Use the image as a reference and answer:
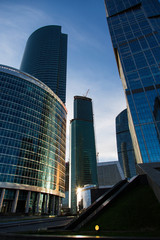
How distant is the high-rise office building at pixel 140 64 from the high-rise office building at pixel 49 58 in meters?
57.9

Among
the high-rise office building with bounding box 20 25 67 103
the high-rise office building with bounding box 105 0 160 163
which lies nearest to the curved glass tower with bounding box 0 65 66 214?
the high-rise office building with bounding box 105 0 160 163

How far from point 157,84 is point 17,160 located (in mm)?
99230

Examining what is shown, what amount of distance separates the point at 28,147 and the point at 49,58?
11762 centimetres

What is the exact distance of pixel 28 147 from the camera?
222 ft

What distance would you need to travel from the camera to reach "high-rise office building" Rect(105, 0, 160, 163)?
90000mm

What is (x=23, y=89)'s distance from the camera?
251 ft

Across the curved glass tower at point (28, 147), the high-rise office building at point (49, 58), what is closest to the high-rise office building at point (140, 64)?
the curved glass tower at point (28, 147)

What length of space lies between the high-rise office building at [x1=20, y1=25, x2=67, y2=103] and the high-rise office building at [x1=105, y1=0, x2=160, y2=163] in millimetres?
57915

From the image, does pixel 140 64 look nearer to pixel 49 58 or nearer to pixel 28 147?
pixel 49 58

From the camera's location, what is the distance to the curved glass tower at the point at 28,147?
59.6 meters

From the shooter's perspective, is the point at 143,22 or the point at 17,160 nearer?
the point at 17,160

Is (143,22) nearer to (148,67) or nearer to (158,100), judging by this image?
(148,67)

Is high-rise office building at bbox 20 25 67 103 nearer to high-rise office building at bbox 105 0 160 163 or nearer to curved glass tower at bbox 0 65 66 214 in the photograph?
high-rise office building at bbox 105 0 160 163

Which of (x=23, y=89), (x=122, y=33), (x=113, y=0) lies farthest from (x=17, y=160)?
(x=113, y=0)
